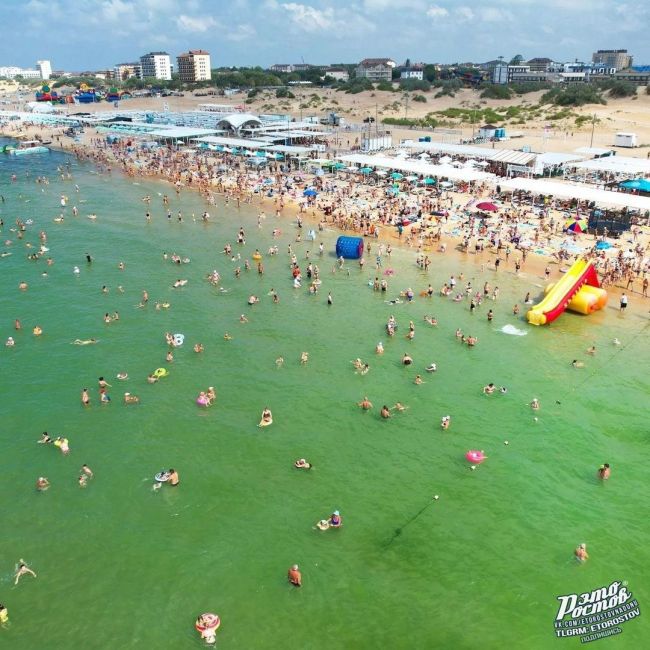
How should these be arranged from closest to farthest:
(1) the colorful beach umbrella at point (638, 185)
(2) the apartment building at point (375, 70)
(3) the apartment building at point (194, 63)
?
(1) the colorful beach umbrella at point (638, 185) < (2) the apartment building at point (375, 70) < (3) the apartment building at point (194, 63)

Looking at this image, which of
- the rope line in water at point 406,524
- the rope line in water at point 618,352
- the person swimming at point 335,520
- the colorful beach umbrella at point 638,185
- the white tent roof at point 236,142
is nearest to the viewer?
the rope line in water at point 406,524

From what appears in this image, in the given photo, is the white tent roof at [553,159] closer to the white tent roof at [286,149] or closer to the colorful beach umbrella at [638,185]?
the colorful beach umbrella at [638,185]

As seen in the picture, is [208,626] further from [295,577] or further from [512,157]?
[512,157]

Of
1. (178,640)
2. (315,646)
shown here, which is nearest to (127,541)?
(178,640)

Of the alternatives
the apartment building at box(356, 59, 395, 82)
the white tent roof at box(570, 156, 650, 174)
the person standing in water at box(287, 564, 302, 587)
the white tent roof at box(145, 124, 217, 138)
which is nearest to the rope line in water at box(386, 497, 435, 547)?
the person standing in water at box(287, 564, 302, 587)

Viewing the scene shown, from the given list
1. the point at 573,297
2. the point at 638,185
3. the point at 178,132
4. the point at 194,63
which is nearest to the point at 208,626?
the point at 573,297

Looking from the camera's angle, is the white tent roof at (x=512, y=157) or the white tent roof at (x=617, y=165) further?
the white tent roof at (x=512, y=157)

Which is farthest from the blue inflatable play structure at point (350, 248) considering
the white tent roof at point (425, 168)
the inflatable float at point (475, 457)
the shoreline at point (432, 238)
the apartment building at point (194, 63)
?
the apartment building at point (194, 63)

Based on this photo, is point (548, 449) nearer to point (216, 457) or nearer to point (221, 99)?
point (216, 457)
